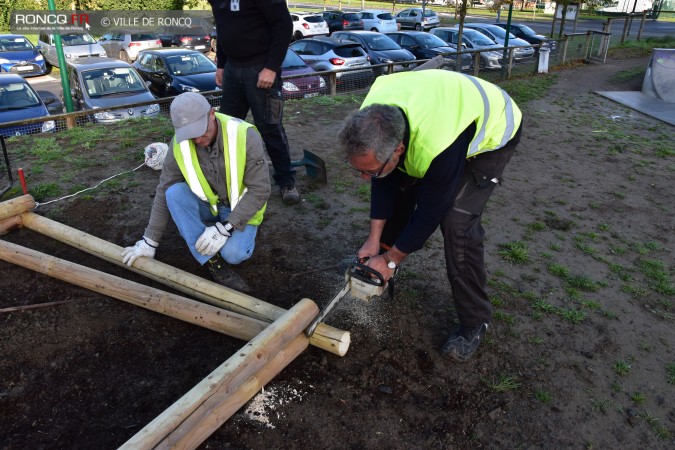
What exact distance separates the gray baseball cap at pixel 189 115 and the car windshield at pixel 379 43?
1193cm

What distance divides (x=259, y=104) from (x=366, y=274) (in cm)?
234

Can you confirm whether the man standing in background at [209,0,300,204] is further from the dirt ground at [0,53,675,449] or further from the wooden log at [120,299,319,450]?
the wooden log at [120,299,319,450]

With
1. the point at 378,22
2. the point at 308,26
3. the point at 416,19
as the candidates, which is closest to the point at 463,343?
the point at 308,26

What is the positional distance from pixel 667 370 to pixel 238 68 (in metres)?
3.92

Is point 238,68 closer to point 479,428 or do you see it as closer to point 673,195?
point 479,428

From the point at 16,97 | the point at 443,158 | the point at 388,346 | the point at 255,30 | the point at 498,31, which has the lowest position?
the point at 388,346

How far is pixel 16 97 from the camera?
8.98 m

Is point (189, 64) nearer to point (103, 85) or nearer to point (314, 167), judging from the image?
point (103, 85)

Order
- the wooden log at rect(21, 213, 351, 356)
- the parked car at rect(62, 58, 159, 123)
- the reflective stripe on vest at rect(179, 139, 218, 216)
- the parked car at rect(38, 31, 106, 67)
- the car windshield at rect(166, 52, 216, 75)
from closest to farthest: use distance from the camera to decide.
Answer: the wooden log at rect(21, 213, 351, 356)
the reflective stripe on vest at rect(179, 139, 218, 216)
the parked car at rect(62, 58, 159, 123)
the car windshield at rect(166, 52, 216, 75)
the parked car at rect(38, 31, 106, 67)

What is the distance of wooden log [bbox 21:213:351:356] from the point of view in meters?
2.84

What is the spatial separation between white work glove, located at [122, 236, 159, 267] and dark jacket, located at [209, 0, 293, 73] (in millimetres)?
1845

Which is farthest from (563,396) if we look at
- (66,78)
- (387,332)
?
(66,78)

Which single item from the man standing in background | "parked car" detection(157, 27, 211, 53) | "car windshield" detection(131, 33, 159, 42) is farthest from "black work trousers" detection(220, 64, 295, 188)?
"parked car" detection(157, 27, 211, 53)

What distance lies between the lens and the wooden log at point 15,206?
4.05m
